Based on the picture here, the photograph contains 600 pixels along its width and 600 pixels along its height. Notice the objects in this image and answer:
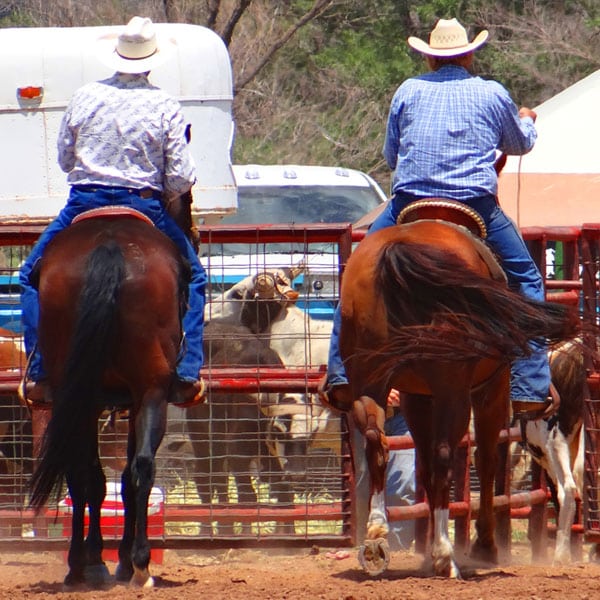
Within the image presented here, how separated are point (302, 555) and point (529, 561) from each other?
53.5 inches

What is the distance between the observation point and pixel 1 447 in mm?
9688

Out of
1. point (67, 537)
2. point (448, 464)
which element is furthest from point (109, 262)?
point (67, 537)

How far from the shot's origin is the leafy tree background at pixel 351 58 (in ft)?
79.4

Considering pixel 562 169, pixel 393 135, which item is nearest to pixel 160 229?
pixel 393 135

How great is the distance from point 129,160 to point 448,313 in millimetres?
1630

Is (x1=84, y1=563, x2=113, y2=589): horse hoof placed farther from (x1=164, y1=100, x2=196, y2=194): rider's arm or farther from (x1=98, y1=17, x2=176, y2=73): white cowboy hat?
(x1=98, y1=17, x2=176, y2=73): white cowboy hat

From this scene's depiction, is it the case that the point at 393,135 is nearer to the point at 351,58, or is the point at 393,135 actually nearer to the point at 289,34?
the point at 289,34

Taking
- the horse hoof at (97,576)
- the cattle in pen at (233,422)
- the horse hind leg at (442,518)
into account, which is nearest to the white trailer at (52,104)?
the cattle in pen at (233,422)

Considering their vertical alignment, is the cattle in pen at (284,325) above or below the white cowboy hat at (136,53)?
below

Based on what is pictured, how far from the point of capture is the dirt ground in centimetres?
540

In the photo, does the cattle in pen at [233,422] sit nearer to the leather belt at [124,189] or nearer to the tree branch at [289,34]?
the leather belt at [124,189]

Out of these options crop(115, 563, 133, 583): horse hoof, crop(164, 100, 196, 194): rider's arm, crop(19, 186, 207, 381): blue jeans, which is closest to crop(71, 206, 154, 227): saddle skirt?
crop(19, 186, 207, 381): blue jeans

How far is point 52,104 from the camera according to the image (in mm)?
10742

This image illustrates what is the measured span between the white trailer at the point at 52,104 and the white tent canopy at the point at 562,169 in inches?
114
